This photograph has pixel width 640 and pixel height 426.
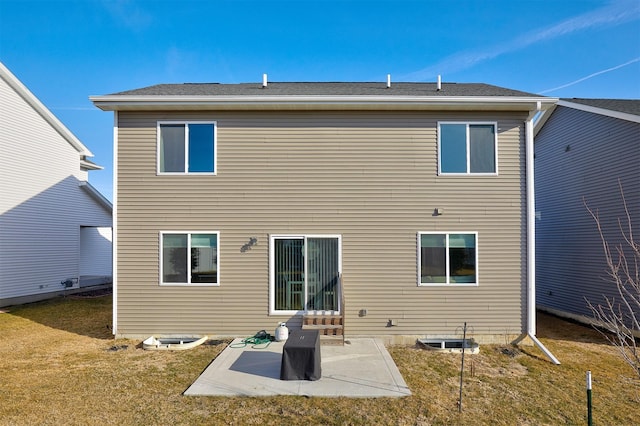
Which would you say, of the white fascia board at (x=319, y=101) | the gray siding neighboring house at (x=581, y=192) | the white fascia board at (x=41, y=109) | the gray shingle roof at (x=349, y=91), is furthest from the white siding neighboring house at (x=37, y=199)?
the gray siding neighboring house at (x=581, y=192)

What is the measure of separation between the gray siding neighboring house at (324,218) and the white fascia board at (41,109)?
285 inches

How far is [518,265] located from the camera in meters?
7.38

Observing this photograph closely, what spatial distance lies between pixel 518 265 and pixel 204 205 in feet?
22.7

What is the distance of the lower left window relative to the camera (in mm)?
7320

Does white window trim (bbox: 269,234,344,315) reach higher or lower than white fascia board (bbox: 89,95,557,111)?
lower

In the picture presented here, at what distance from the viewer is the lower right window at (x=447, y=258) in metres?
7.34

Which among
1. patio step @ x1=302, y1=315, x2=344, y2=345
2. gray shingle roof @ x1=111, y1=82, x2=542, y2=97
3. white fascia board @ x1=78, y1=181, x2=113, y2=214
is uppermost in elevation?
gray shingle roof @ x1=111, y1=82, x2=542, y2=97

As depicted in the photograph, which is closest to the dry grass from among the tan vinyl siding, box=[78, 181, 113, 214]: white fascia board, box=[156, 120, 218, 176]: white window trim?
the tan vinyl siding

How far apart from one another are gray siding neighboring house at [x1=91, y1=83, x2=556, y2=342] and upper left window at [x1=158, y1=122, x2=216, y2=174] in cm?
3

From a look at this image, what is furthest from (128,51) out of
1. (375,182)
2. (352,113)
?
(375,182)

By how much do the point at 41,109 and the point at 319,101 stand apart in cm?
1131

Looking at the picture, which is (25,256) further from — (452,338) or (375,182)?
(452,338)

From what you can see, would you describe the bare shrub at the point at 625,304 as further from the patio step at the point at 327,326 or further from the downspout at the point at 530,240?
the patio step at the point at 327,326

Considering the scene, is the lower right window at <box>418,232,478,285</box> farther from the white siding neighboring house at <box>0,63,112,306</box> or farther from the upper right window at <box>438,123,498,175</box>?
the white siding neighboring house at <box>0,63,112,306</box>
